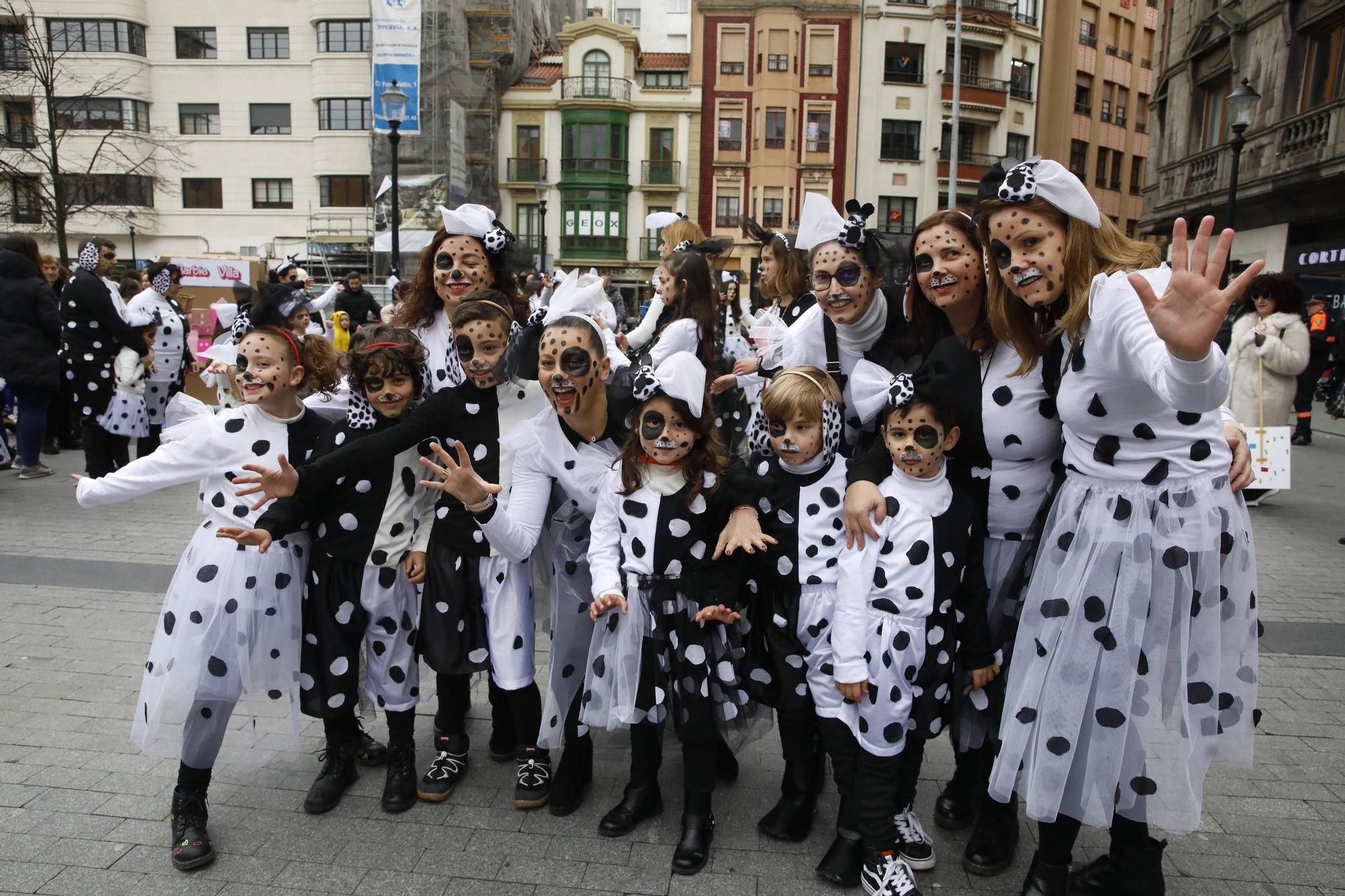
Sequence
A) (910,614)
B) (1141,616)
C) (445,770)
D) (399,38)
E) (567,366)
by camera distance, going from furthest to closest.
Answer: (399,38)
(445,770)
(567,366)
(910,614)
(1141,616)

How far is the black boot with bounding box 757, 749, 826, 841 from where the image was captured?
3.15m

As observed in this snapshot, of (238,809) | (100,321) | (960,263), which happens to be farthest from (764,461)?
(100,321)

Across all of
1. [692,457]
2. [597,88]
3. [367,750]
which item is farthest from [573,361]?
[597,88]

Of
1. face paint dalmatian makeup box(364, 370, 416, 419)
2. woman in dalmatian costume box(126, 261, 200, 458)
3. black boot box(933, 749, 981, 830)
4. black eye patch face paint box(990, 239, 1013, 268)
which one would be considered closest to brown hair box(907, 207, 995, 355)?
black eye patch face paint box(990, 239, 1013, 268)

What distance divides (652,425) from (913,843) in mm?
1651

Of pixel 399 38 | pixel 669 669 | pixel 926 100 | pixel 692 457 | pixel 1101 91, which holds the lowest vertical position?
pixel 669 669

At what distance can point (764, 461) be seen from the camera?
3.20 meters

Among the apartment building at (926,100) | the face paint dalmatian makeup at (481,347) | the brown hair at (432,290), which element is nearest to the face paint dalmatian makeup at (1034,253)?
the face paint dalmatian makeup at (481,347)

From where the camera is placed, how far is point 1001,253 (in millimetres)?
2672

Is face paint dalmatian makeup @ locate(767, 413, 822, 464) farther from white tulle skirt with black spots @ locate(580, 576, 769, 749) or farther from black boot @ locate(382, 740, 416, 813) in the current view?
black boot @ locate(382, 740, 416, 813)

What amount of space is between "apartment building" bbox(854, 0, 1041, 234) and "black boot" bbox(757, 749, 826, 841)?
35874mm

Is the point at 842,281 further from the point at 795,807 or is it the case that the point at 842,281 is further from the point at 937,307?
the point at 795,807

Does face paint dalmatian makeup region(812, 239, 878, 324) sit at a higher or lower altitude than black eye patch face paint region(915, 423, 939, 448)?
higher

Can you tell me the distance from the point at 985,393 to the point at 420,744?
8.94 feet
